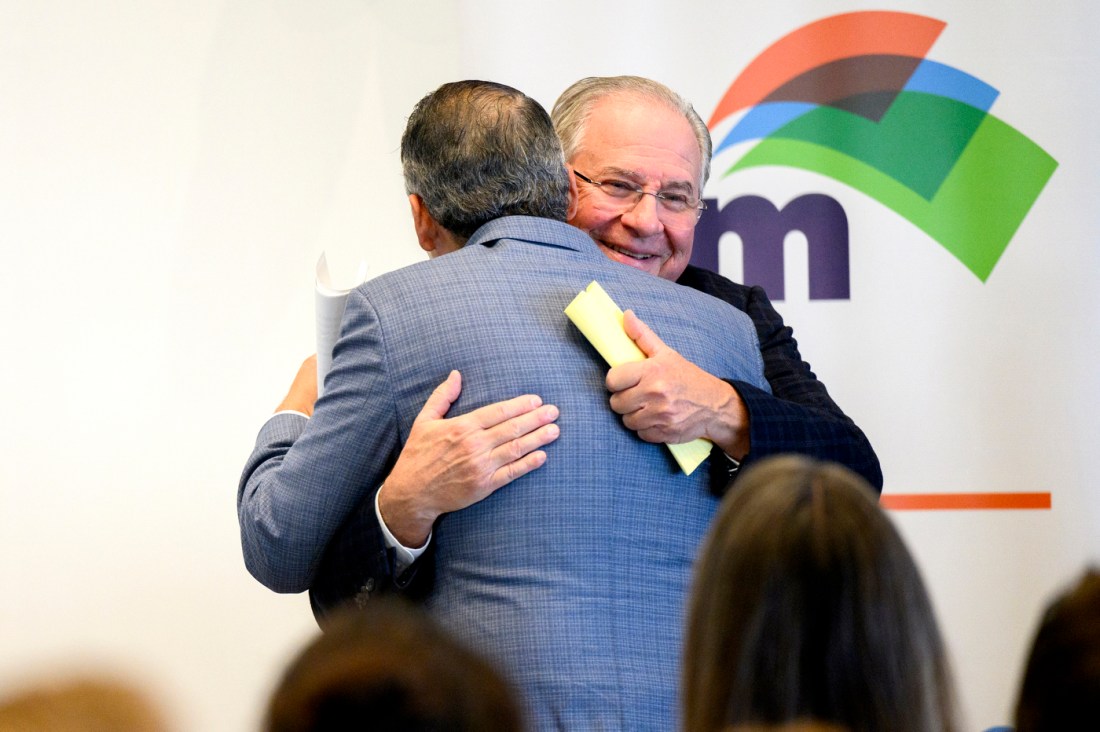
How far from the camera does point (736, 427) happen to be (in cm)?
187

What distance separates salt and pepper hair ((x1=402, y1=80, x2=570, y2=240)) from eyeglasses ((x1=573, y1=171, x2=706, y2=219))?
0.65 m

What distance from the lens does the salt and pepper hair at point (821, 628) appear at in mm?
930

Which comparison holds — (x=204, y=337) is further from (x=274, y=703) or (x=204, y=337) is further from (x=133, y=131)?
(x=274, y=703)

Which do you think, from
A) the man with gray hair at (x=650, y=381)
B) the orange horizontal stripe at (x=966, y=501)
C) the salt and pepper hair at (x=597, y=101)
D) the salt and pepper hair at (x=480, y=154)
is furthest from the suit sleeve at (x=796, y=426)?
the orange horizontal stripe at (x=966, y=501)

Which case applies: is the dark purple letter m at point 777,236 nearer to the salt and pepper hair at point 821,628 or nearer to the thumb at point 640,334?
the thumb at point 640,334

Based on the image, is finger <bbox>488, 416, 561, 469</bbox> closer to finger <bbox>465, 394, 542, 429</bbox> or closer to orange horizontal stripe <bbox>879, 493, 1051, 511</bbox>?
finger <bbox>465, 394, 542, 429</bbox>

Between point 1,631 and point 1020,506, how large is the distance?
9.01ft

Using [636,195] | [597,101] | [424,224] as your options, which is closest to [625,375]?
[424,224]

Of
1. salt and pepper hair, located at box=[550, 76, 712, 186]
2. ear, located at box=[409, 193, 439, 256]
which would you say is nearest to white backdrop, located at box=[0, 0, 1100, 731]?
salt and pepper hair, located at box=[550, 76, 712, 186]

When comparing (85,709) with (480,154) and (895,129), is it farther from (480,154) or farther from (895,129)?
(895,129)

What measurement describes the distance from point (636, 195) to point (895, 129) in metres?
1.02

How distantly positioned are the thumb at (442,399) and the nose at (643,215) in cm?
93

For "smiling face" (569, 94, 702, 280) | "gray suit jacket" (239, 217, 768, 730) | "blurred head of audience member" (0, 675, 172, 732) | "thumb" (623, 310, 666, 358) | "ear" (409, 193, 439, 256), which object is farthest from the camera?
"smiling face" (569, 94, 702, 280)

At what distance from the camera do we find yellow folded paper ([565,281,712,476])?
1.76m
